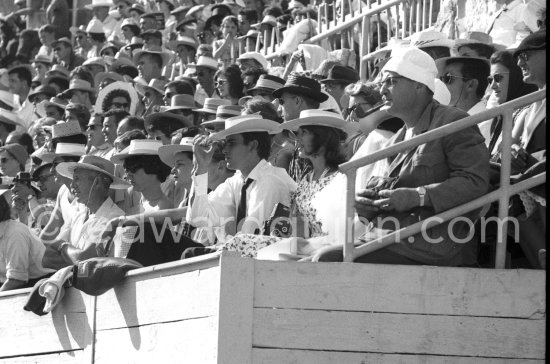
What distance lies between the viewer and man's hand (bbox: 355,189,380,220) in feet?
21.7

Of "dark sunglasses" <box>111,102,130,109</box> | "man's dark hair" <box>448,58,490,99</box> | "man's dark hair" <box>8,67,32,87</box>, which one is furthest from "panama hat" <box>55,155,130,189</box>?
"man's dark hair" <box>8,67,32,87</box>

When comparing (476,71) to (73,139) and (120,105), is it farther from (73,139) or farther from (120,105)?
(120,105)

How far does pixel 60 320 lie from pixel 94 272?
30.5 inches

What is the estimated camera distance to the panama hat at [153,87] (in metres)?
15.8

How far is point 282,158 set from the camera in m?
9.73

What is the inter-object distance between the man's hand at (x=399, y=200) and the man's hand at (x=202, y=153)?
8.62ft

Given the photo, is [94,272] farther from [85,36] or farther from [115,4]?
[115,4]

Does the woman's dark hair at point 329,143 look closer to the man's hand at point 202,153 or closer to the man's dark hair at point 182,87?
the man's hand at point 202,153

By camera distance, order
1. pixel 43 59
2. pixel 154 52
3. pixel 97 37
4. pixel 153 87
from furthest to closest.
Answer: pixel 97 37 → pixel 43 59 → pixel 154 52 → pixel 153 87

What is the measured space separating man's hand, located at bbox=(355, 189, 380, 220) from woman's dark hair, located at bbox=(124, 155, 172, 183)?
3.38 meters

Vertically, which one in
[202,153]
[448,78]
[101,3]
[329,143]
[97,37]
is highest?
[101,3]

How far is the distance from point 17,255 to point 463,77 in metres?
3.35

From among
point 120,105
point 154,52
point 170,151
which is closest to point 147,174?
point 170,151

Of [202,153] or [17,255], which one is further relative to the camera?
[17,255]
